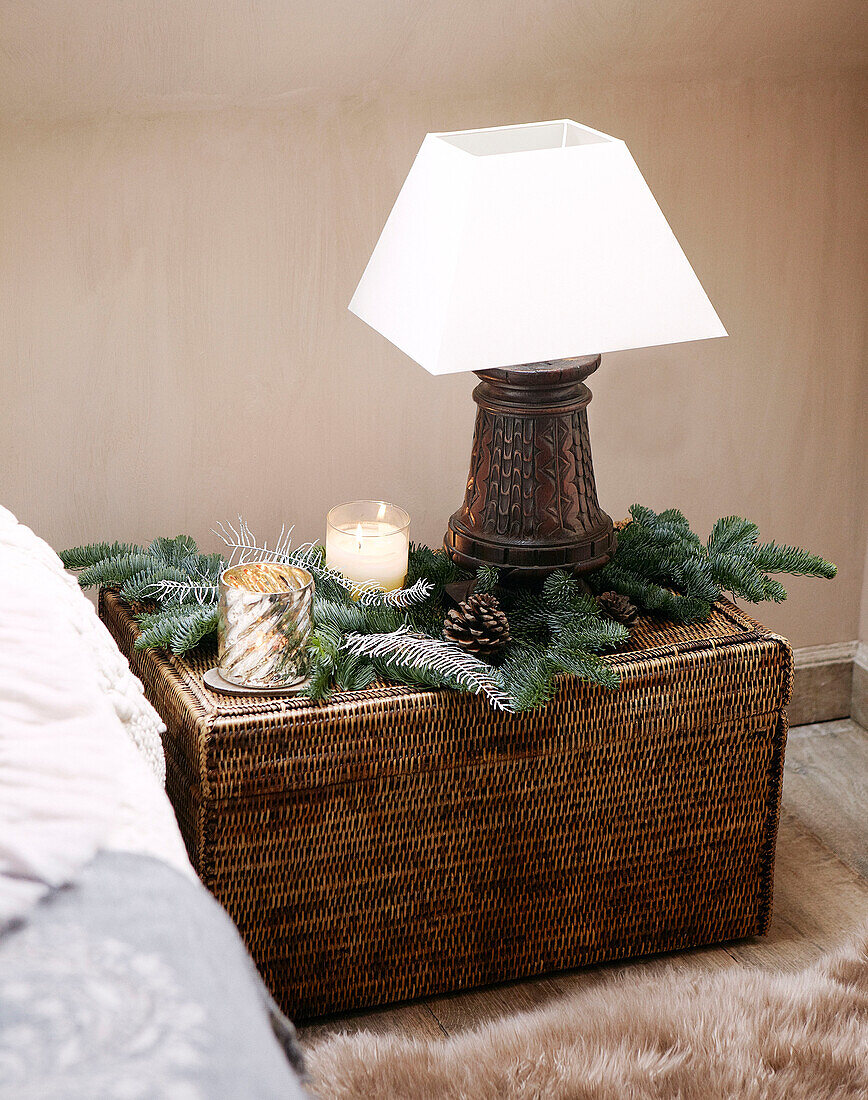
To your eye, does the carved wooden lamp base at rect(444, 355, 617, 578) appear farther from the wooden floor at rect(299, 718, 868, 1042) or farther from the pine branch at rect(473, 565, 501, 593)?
the wooden floor at rect(299, 718, 868, 1042)

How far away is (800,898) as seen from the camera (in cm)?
161

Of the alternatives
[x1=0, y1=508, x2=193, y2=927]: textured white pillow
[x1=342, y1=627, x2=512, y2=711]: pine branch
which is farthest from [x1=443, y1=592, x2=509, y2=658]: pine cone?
[x1=0, y1=508, x2=193, y2=927]: textured white pillow

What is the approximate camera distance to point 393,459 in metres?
1.72

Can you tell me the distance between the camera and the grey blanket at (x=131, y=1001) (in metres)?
0.53

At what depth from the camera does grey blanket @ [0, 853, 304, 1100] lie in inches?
20.8

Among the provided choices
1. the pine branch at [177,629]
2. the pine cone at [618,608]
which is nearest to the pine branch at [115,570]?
the pine branch at [177,629]

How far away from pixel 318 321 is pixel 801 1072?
1.14m

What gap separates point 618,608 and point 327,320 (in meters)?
0.61

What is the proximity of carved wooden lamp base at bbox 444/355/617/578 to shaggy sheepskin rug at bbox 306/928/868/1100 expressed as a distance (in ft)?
1.75

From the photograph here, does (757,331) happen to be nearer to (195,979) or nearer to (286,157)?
(286,157)

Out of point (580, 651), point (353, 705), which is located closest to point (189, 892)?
point (353, 705)

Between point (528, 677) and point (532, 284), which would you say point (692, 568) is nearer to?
point (528, 677)

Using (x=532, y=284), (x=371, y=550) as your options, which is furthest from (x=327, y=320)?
(x=532, y=284)

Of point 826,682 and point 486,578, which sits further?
point 826,682
